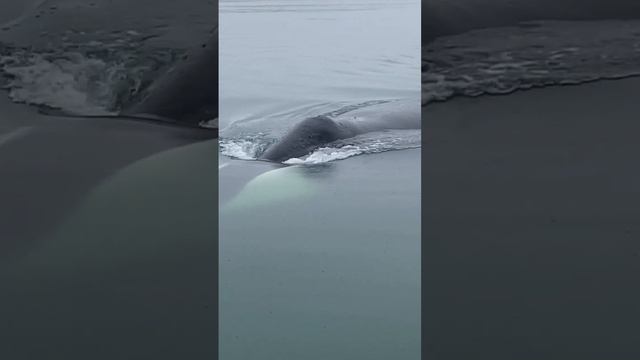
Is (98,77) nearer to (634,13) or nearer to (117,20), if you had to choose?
(117,20)

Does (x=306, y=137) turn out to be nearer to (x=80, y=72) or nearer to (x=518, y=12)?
(x=80, y=72)

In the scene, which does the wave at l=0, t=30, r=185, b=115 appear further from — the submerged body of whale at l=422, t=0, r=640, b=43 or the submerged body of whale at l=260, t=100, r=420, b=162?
the submerged body of whale at l=422, t=0, r=640, b=43

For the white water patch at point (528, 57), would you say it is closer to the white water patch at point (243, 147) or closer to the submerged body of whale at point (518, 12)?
the submerged body of whale at point (518, 12)

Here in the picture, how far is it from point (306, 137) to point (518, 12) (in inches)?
139

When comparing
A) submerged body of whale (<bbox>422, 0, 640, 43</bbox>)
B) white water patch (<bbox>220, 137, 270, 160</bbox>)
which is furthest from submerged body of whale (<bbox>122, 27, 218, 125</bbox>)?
submerged body of whale (<bbox>422, 0, 640, 43</bbox>)

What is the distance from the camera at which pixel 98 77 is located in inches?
289

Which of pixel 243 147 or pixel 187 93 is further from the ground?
pixel 187 93

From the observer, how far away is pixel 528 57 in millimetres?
6375

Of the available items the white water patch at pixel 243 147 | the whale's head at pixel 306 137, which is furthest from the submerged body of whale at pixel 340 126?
the white water patch at pixel 243 147

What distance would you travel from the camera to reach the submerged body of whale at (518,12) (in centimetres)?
650

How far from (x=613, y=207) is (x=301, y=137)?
442 cm

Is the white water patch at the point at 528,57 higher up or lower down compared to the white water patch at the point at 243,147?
higher up

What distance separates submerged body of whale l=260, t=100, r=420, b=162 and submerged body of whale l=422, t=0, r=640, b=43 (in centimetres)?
288

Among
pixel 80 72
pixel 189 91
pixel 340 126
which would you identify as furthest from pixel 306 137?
pixel 80 72
